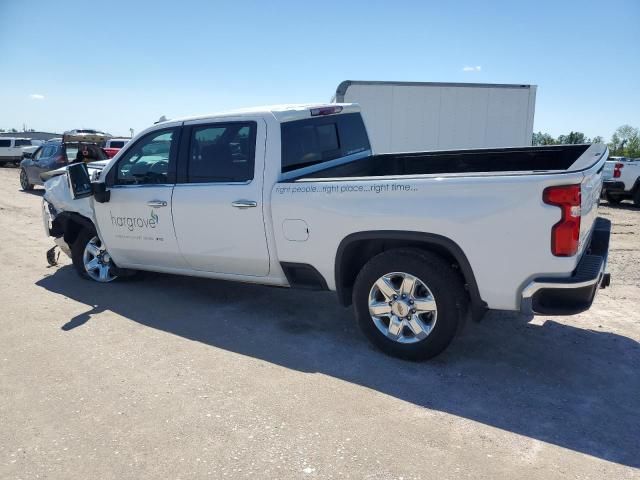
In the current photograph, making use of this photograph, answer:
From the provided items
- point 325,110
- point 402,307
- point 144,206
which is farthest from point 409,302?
point 144,206

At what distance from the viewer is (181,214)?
484cm

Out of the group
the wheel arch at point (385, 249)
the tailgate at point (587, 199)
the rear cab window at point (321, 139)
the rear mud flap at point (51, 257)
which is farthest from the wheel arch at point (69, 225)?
the tailgate at point (587, 199)

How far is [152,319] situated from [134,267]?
96 centimetres

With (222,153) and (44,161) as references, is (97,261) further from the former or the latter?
(44,161)

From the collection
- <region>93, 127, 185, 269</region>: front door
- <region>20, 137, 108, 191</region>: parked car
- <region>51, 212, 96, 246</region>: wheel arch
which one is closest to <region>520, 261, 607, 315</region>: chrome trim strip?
<region>93, 127, 185, 269</region>: front door

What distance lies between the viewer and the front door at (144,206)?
16.4ft

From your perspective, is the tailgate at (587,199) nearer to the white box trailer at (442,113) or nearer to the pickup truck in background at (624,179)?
the white box trailer at (442,113)

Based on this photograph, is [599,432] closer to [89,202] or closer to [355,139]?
[355,139]

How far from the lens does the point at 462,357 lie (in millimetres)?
4059

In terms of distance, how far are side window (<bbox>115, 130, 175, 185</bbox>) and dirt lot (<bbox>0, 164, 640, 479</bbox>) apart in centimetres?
125

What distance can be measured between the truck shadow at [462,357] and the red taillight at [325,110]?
189cm

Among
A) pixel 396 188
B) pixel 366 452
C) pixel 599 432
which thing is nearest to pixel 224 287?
pixel 396 188

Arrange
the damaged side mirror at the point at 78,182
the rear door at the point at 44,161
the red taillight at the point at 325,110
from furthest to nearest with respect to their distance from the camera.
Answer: the rear door at the point at 44,161 < the damaged side mirror at the point at 78,182 < the red taillight at the point at 325,110

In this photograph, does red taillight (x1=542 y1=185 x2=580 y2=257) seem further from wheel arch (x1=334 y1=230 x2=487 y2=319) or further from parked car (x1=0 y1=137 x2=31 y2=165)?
parked car (x1=0 y1=137 x2=31 y2=165)
